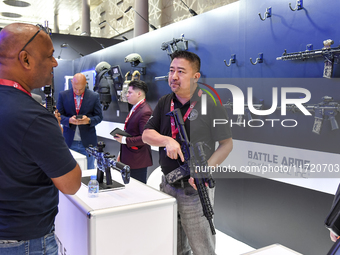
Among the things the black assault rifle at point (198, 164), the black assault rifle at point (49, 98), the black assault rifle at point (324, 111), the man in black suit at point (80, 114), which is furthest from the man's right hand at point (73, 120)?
the black assault rifle at point (324, 111)

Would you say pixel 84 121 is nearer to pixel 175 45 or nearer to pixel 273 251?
pixel 175 45

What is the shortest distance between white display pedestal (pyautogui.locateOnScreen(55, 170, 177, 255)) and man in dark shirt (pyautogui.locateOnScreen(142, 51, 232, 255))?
0.15 m

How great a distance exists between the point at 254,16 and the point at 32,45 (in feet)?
7.97

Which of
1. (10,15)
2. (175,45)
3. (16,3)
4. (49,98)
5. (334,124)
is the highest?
(10,15)

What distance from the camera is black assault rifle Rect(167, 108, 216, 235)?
1.67 metres

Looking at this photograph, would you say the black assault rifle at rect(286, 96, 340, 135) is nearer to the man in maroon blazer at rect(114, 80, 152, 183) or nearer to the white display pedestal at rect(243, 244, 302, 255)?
the white display pedestal at rect(243, 244, 302, 255)

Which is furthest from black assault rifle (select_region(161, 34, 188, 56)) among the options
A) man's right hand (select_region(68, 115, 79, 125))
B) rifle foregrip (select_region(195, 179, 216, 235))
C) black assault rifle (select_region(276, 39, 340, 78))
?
rifle foregrip (select_region(195, 179, 216, 235))

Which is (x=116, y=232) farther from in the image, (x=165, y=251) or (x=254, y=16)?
(x=254, y=16)

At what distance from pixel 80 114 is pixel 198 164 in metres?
2.55

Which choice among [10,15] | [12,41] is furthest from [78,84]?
[10,15]

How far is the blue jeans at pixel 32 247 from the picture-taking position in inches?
42.5

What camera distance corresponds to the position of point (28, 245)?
1.11 m

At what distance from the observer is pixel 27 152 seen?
1018 mm

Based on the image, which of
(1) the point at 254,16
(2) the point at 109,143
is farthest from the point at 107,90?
(1) the point at 254,16
